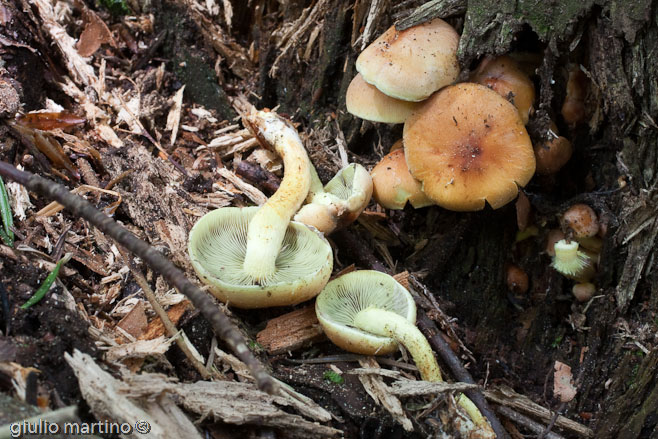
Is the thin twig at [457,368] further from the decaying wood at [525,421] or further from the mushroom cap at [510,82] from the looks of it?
the mushroom cap at [510,82]

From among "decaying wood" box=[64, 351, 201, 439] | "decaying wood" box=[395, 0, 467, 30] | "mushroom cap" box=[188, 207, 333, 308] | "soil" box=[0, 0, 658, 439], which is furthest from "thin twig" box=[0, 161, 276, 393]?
"decaying wood" box=[395, 0, 467, 30]

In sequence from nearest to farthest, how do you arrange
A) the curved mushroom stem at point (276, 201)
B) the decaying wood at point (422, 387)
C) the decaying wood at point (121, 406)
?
the decaying wood at point (121, 406) → the decaying wood at point (422, 387) → the curved mushroom stem at point (276, 201)

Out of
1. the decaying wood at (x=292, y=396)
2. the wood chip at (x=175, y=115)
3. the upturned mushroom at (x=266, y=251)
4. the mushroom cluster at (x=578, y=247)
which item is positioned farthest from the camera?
the wood chip at (x=175, y=115)

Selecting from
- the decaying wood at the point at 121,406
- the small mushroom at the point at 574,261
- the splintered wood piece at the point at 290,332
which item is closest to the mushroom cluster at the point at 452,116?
the small mushroom at the point at 574,261

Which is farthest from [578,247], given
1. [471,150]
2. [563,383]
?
[471,150]

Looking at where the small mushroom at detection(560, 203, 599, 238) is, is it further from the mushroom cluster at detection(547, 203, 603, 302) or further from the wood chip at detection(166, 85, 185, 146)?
the wood chip at detection(166, 85, 185, 146)

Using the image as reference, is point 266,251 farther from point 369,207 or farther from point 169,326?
point 369,207

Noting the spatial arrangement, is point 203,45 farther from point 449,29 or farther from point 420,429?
point 420,429

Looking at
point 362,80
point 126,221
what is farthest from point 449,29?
point 126,221
